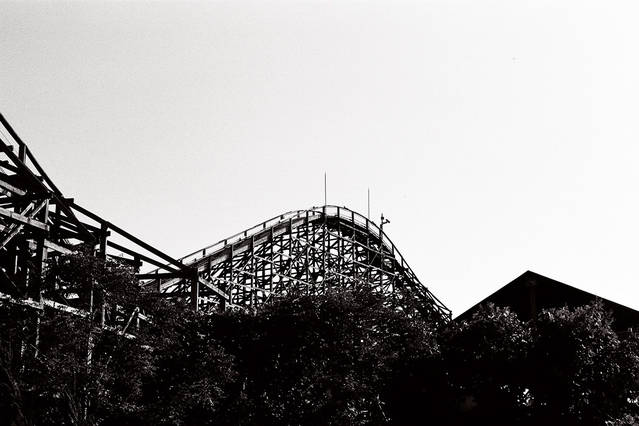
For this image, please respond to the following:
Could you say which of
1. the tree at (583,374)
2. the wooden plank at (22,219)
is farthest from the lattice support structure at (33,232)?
the tree at (583,374)

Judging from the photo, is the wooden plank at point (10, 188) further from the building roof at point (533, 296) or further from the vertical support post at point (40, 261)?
the building roof at point (533, 296)

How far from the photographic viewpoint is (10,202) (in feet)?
68.5

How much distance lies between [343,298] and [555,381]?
6.45 meters

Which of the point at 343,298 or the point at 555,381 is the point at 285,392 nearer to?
the point at 343,298

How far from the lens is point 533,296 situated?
115ft

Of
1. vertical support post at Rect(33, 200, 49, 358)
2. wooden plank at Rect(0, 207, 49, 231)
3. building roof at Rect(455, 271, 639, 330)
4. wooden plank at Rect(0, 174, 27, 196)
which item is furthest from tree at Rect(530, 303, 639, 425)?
wooden plank at Rect(0, 174, 27, 196)

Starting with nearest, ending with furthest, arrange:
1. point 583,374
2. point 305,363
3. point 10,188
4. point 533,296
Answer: point 10,188, point 305,363, point 583,374, point 533,296

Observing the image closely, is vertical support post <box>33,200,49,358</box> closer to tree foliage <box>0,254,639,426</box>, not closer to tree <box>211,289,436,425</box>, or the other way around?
tree foliage <box>0,254,639,426</box>

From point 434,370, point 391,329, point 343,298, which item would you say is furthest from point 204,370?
point 434,370

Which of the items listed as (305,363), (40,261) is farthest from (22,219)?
(305,363)

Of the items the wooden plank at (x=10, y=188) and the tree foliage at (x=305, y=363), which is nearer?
the tree foliage at (x=305, y=363)

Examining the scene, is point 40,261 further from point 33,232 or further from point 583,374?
point 583,374

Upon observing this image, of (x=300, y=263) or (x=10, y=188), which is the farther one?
(x=300, y=263)

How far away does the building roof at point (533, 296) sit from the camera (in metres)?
34.3
